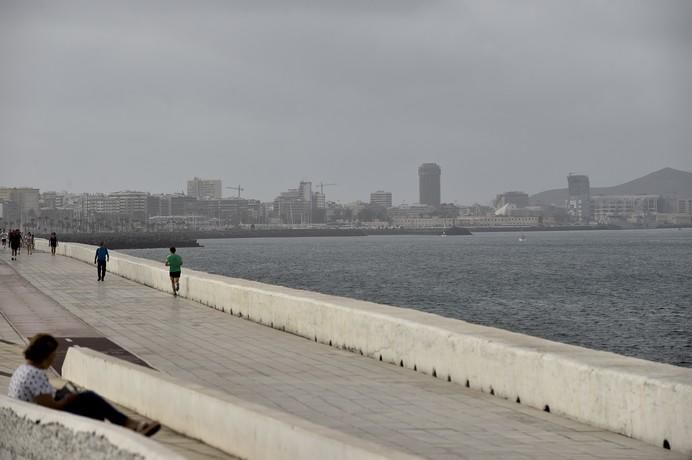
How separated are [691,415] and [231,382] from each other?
21.4 feet

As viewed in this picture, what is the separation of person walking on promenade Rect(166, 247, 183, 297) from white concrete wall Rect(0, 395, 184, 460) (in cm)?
1910

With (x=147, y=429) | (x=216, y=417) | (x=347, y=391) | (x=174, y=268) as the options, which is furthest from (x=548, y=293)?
(x=147, y=429)

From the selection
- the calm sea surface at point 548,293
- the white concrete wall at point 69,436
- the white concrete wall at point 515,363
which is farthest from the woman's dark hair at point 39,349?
the calm sea surface at point 548,293

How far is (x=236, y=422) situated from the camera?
30.6ft

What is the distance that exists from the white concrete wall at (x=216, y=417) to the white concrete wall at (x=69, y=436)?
129 centimetres

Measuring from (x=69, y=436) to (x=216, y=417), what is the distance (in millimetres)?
2064

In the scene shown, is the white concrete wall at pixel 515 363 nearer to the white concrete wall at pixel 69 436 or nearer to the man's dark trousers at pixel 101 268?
the white concrete wall at pixel 69 436

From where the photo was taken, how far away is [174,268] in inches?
1149

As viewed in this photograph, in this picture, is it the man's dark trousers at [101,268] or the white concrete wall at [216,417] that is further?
the man's dark trousers at [101,268]

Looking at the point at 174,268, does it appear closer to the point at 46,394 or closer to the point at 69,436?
the point at 46,394

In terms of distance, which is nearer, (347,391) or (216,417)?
(216,417)

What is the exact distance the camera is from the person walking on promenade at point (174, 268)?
2838cm

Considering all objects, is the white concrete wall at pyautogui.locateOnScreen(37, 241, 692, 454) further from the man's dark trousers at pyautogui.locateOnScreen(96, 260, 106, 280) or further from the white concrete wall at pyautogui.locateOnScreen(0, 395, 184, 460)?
the man's dark trousers at pyautogui.locateOnScreen(96, 260, 106, 280)

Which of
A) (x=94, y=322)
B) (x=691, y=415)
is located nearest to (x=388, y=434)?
(x=691, y=415)
